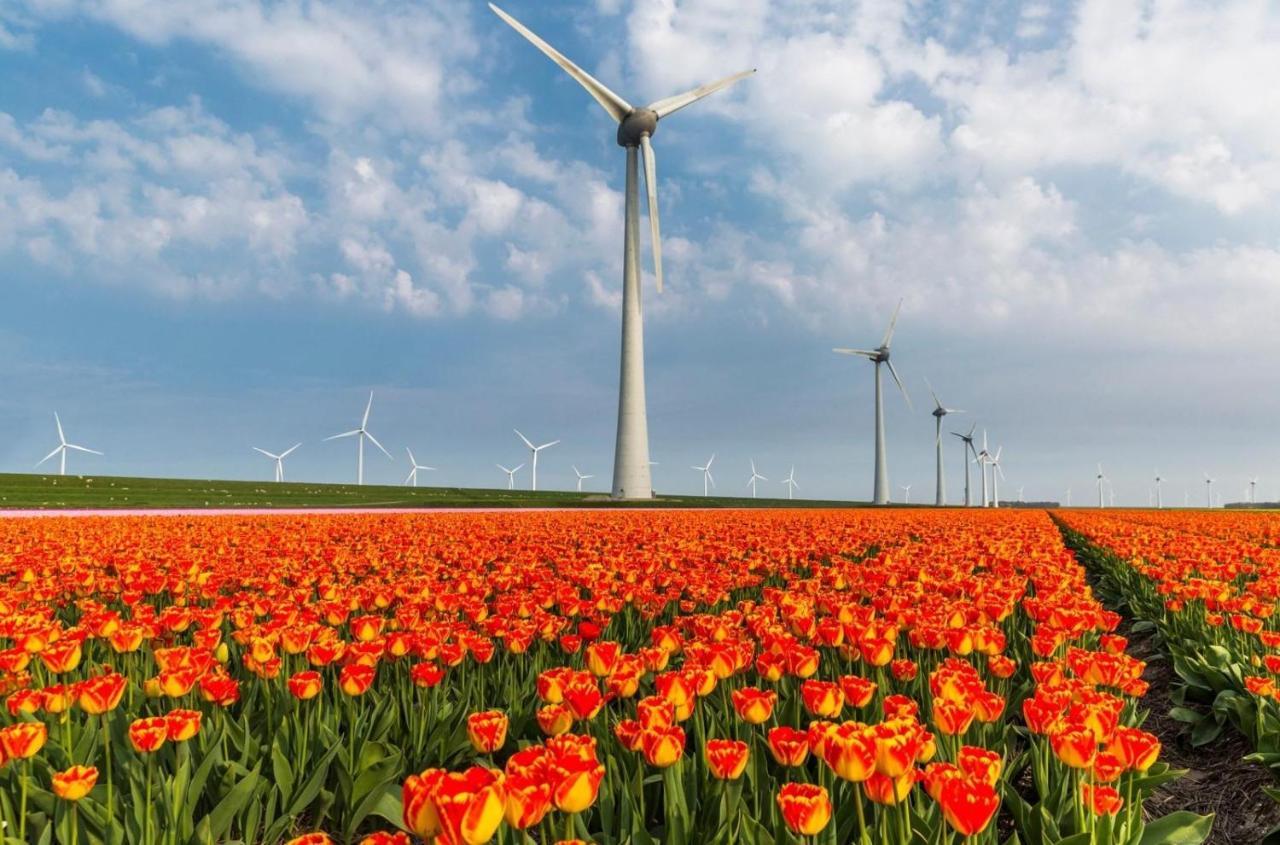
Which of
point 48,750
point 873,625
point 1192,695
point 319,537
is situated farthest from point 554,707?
point 319,537

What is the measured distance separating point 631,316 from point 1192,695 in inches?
1770

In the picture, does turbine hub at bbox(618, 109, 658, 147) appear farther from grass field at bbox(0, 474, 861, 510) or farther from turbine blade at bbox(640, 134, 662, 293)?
grass field at bbox(0, 474, 861, 510)

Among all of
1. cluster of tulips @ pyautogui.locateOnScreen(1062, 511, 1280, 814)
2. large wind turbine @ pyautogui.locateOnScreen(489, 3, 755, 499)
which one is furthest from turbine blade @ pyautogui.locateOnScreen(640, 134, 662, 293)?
cluster of tulips @ pyautogui.locateOnScreen(1062, 511, 1280, 814)

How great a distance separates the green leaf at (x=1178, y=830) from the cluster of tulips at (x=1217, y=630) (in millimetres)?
1679

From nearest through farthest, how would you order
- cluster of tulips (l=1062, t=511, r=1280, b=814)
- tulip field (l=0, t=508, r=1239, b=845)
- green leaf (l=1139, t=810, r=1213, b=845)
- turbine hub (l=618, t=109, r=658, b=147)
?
1. tulip field (l=0, t=508, r=1239, b=845)
2. green leaf (l=1139, t=810, r=1213, b=845)
3. cluster of tulips (l=1062, t=511, r=1280, b=814)
4. turbine hub (l=618, t=109, r=658, b=147)

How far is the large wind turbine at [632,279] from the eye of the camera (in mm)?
51031

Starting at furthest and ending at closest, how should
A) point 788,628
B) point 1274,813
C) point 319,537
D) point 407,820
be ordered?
point 319,537, point 788,628, point 1274,813, point 407,820

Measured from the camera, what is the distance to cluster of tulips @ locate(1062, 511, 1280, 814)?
5.74 meters

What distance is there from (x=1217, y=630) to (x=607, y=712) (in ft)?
20.8

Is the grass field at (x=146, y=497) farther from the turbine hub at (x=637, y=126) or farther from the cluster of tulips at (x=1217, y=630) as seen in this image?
the cluster of tulips at (x=1217, y=630)

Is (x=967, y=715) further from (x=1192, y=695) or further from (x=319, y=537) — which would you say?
(x=319, y=537)

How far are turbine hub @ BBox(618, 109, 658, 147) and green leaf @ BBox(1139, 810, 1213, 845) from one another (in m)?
51.7

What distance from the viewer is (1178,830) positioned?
12.0ft

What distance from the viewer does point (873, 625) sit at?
A: 17.3ft
